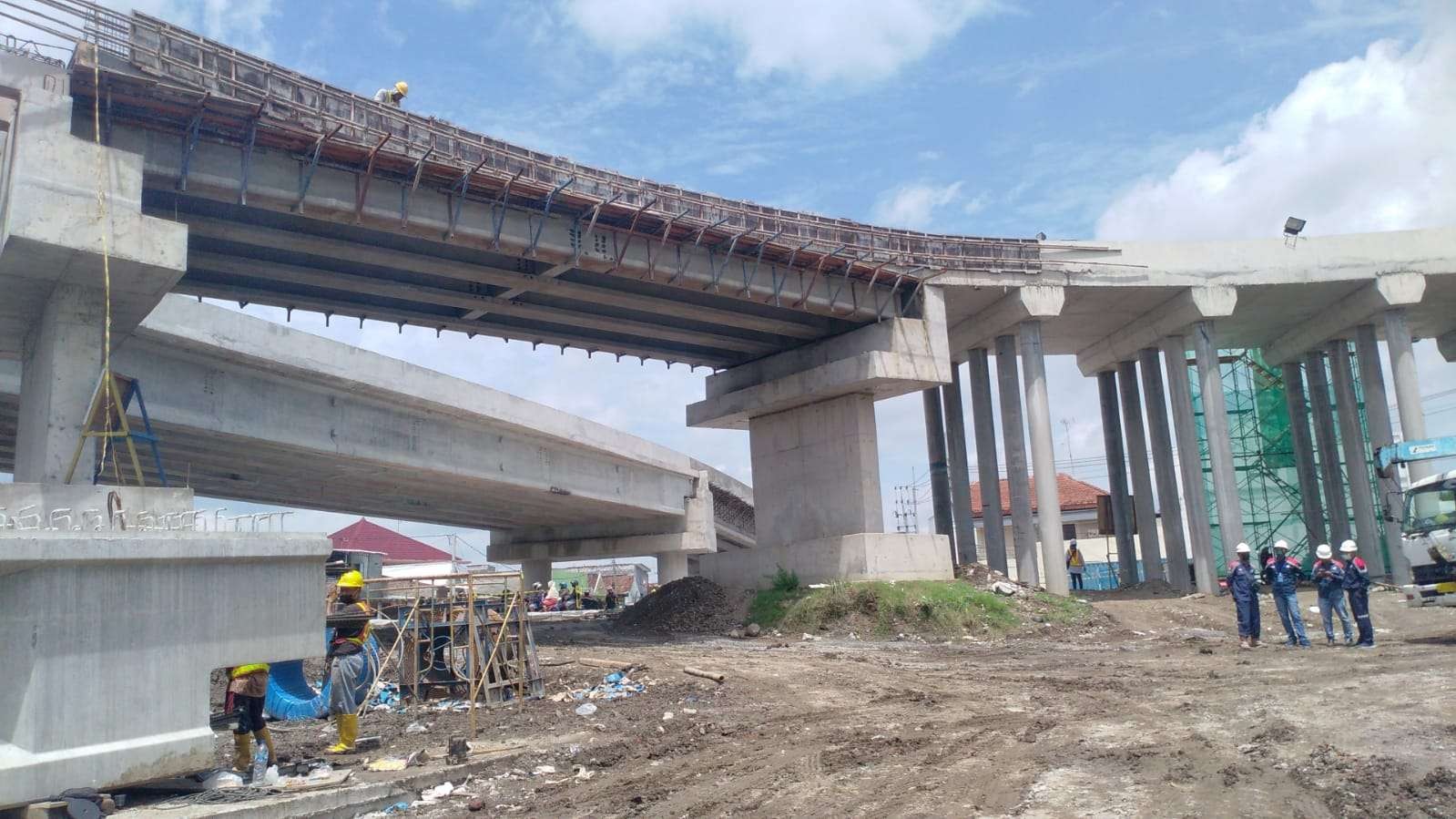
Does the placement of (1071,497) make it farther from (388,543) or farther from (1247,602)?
(388,543)

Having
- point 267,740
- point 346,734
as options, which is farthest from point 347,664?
point 267,740

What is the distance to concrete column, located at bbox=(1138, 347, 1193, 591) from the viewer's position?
33.2 m

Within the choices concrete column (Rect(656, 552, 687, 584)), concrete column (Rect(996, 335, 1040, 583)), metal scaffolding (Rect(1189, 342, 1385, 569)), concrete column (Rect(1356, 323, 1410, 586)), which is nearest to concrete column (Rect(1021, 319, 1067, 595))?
concrete column (Rect(996, 335, 1040, 583))

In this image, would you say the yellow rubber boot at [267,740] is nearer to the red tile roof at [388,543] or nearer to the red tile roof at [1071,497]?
the red tile roof at [1071,497]

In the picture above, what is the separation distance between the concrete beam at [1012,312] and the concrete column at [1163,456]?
20.8 ft

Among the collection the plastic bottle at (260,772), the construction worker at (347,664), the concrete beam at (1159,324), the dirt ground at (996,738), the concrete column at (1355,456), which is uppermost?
the concrete beam at (1159,324)

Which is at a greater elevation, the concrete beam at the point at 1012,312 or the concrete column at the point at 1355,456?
the concrete beam at the point at 1012,312

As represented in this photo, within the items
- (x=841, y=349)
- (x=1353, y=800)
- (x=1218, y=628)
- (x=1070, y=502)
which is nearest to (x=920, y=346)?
(x=841, y=349)

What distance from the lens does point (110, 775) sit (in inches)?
289

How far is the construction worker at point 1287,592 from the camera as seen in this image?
16.9 metres

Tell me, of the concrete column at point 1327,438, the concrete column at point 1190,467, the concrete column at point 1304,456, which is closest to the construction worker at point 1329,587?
the concrete column at point 1190,467

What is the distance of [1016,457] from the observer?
95.2 feet

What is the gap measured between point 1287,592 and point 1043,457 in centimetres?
1102

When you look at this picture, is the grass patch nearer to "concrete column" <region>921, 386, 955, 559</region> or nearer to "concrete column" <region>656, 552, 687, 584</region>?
"concrete column" <region>921, 386, 955, 559</region>
